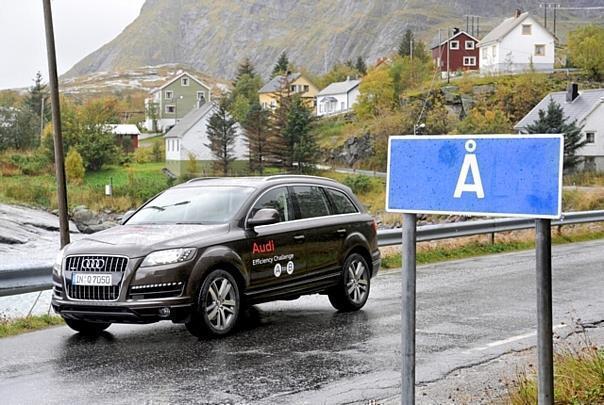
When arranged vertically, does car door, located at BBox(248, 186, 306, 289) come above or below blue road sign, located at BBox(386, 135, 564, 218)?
below

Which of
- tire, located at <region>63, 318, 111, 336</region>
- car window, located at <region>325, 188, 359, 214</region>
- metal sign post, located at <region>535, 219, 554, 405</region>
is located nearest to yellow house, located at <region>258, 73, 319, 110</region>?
car window, located at <region>325, 188, 359, 214</region>

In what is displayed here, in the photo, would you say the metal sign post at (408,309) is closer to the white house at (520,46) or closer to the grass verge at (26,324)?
the grass verge at (26,324)

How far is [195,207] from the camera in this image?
10.9 metres

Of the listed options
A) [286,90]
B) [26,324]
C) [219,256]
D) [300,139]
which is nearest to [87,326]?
[26,324]

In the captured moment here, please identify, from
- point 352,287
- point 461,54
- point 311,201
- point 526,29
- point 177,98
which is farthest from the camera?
point 177,98

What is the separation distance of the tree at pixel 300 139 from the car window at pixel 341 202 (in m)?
69.9

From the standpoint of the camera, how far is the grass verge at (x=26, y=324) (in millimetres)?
10562

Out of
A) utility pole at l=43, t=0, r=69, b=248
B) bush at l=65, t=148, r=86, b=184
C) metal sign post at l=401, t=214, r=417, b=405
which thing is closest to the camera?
metal sign post at l=401, t=214, r=417, b=405

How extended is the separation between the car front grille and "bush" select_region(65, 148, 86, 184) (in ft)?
237

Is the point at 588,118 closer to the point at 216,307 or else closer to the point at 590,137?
the point at 590,137

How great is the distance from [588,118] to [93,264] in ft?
239

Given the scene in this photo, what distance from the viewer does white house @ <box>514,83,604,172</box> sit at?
75875 millimetres

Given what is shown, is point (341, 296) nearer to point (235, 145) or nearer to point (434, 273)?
point (434, 273)

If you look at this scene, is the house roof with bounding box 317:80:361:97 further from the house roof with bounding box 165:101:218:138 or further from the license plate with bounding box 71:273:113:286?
the license plate with bounding box 71:273:113:286
